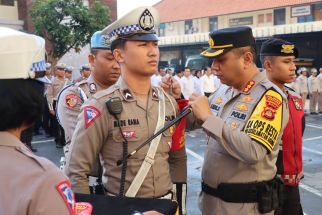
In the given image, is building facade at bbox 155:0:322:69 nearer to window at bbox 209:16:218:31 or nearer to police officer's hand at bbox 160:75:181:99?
window at bbox 209:16:218:31

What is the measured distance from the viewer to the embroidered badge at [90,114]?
78.1 inches

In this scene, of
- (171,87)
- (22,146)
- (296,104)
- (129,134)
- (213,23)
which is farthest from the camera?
(213,23)

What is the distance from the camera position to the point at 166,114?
2129mm

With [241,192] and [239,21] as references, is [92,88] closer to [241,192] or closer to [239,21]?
[241,192]

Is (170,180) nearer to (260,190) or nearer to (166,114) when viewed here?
(166,114)

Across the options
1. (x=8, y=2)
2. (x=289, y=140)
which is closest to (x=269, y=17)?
(x=8, y=2)

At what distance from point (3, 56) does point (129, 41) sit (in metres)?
1.05

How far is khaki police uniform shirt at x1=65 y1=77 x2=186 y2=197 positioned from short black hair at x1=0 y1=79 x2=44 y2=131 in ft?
2.51

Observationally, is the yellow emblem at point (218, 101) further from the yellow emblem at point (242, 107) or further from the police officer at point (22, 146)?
the police officer at point (22, 146)

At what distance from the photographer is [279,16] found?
32.1 meters

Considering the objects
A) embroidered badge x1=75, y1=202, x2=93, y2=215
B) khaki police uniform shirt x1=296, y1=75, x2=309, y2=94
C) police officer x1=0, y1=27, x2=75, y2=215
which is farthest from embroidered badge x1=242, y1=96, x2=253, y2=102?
khaki police uniform shirt x1=296, y1=75, x2=309, y2=94

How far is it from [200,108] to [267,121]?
1.24 ft

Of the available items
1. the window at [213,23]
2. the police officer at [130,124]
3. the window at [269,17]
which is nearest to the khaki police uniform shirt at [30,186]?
the police officer at [130,124]

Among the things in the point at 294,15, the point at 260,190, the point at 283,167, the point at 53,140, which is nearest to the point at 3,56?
the point at 260,190
